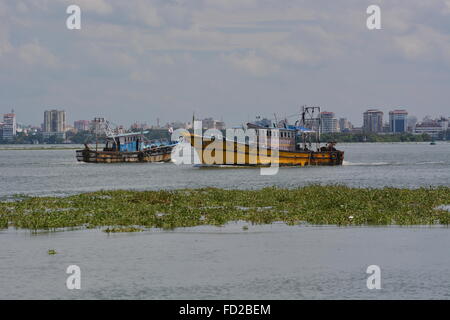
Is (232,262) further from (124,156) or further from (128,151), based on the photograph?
(128,151)

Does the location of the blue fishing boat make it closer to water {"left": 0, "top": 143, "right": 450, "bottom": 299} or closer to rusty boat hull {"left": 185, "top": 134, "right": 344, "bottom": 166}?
rusty boat hull {"left": 185, "top": 134, "right": 344, "bottom": 166}

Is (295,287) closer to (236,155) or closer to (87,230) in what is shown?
(87,230)

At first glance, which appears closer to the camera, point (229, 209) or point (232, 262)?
point (232, 262)

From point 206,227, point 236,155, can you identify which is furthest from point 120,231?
point 236,155

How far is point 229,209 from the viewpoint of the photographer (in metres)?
35.6

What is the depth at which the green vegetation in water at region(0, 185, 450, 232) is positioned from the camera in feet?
102

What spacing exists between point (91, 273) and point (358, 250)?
8.66 m

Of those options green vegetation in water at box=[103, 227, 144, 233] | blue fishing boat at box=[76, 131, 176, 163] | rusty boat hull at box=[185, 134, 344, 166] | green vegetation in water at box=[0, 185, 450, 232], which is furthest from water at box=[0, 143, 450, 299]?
blue fishing boat at box=[76, 131, 176, 163]

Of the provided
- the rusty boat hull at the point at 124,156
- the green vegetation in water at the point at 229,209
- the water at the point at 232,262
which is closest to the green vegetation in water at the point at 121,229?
the green vegetation in water at the point at 229,209

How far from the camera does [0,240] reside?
2761 cm

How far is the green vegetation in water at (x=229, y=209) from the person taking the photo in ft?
102

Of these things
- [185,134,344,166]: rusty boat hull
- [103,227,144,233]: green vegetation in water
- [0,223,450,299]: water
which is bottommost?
[0,223,450,299]: water
